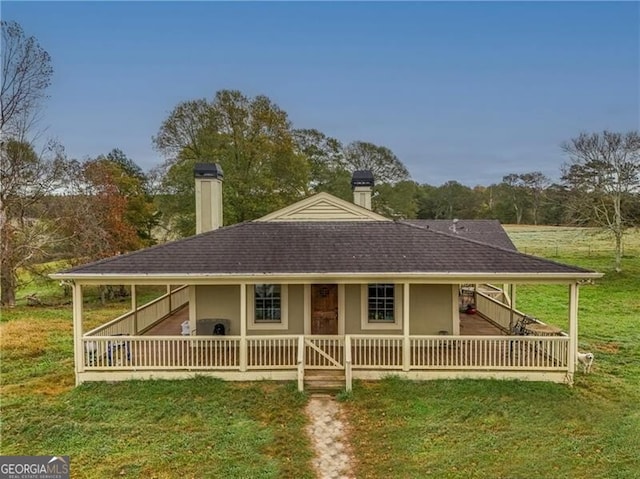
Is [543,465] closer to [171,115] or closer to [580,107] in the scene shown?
[171,115]

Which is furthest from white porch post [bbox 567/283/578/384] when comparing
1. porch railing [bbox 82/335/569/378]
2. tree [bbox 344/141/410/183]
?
tree [bbox 344/141/410/183]

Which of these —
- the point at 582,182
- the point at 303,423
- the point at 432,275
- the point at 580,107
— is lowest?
the point at 303,423

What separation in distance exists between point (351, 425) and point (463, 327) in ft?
23.1

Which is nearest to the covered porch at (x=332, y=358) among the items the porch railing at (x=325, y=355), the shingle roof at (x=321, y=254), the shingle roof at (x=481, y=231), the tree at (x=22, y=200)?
the porch railing at (x=325, y=355)

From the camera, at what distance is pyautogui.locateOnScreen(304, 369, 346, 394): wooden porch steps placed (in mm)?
9617

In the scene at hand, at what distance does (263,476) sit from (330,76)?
2897 centimetres


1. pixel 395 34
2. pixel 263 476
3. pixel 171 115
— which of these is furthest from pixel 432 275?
pixel 171 115

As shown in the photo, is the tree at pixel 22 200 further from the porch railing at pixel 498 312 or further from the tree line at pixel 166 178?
the porch railing at pixel 498 312

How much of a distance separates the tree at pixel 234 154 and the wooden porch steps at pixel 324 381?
18558 mm

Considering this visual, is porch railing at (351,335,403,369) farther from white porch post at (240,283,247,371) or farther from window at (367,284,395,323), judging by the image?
white porch post at (240,283,247,371)

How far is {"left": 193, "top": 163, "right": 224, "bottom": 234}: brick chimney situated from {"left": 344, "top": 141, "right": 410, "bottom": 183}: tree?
30742 mm

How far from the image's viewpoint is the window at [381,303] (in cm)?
1194

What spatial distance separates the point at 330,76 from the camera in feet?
101

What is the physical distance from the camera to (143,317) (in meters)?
13.5
